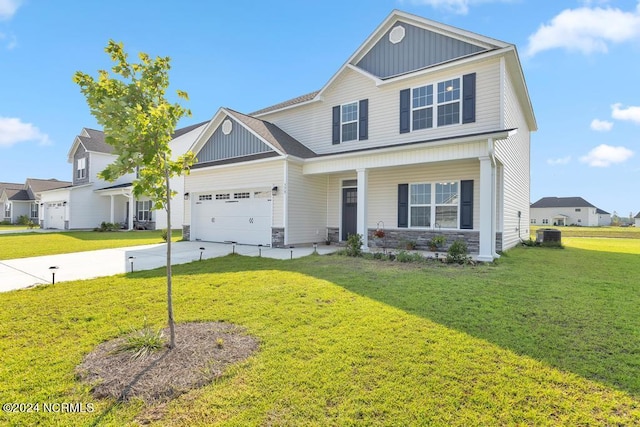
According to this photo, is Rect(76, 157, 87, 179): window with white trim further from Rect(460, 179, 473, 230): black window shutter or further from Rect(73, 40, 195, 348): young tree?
Rect(460, 179, 473, 230): black window shutter

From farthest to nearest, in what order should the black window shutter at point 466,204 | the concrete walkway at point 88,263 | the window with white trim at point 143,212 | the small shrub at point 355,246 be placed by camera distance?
the window with white trim at point 143,212, the black window shutter at point 466,204, the small shrub at point 355,246, the concrete walkway at point 88,263

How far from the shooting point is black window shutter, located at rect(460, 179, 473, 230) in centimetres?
1031

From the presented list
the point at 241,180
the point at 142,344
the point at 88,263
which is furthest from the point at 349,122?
the point at 142,344

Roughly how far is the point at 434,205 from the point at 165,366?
32.7 feet

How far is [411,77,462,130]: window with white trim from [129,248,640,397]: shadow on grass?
5.07 m

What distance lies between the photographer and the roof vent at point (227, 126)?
13902 mm

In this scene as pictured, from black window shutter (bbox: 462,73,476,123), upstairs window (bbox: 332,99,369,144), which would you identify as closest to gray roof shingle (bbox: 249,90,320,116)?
upstairs window (bbox: 332,99,369,144)

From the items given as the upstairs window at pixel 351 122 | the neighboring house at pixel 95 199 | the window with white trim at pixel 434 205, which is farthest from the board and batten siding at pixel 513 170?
the neighboring house at pixel 95 199

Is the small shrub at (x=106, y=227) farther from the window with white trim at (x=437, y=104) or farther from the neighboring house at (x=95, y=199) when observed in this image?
the window with white trim at (x=437, y=104)

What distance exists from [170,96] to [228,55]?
1174 cm

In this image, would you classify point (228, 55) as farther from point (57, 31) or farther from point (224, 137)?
point (57, 31)

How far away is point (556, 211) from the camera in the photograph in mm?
60281

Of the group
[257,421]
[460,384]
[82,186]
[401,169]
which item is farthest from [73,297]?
[82,186]

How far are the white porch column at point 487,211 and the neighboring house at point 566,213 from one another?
204 feet
